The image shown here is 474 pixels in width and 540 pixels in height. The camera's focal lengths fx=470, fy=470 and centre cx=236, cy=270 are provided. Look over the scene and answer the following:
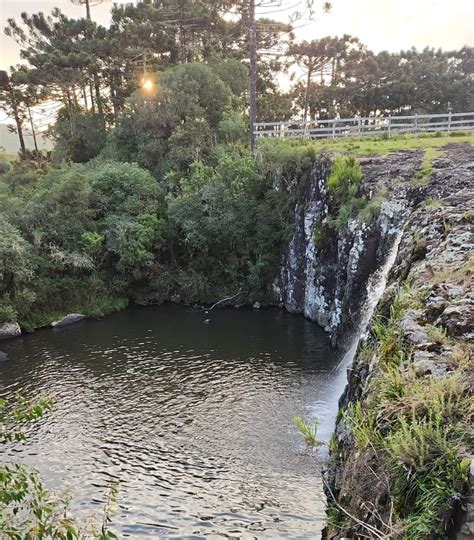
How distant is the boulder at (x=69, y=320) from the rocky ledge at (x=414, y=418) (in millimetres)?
21156

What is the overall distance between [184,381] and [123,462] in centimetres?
514

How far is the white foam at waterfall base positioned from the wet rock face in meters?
0.86

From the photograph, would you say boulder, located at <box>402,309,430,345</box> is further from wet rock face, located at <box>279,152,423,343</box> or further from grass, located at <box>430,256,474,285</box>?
wet rock face, located at <box>279,152,423,343</box>

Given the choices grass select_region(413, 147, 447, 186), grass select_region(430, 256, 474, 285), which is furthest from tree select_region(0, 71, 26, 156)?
grass select_region(430, 256, 474, 285)

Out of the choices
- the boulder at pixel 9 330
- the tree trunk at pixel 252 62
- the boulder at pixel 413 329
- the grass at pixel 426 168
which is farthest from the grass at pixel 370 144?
the boulder at pixel 9 330

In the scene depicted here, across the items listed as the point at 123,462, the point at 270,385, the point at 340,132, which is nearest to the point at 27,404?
the point at 123,462

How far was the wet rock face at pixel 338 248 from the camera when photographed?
19.8 metres

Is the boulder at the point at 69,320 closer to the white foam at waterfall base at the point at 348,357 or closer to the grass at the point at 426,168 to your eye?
the white foam at waterfall base at the point at 348,357

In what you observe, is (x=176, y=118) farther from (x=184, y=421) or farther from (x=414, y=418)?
(x=414, y=418)

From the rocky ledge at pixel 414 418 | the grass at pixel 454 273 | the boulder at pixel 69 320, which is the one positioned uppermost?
the grass at pixel 454 273

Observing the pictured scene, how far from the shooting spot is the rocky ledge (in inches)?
189

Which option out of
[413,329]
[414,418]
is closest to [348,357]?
[413,329]

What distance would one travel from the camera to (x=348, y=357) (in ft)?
60.6

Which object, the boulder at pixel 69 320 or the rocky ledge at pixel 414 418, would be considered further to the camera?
the boulder at pixel 69 320
